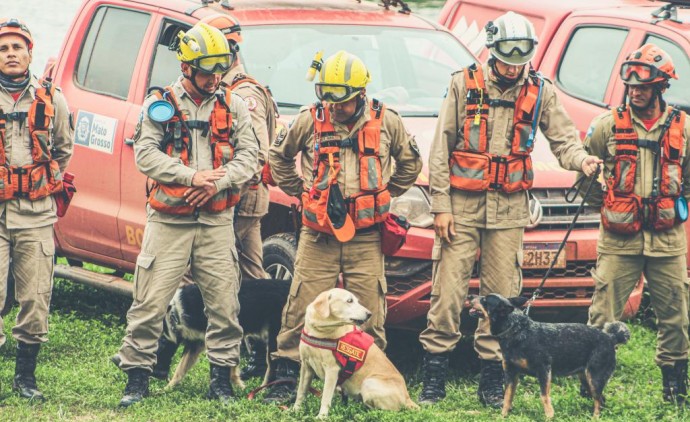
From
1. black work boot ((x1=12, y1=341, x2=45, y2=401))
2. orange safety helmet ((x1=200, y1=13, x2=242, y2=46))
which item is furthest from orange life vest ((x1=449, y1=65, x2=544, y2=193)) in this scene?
black work boot ((x1=12, y1=341, x2=45, y2=401))

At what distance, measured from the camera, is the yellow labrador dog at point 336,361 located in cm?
623

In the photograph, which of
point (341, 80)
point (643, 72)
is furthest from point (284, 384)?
point (643, 72)

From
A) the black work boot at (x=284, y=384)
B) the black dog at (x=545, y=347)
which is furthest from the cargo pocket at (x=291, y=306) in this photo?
the black dog at (x=545, y=347)

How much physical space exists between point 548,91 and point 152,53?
2.78 metres

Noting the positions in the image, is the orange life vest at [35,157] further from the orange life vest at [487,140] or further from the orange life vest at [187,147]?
the orange life vest at [487,140]

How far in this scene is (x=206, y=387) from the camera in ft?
22.7

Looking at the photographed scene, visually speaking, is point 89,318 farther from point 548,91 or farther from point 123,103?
point 548,91

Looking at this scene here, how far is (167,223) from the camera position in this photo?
639 centimetres

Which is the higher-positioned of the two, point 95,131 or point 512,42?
point 512,42

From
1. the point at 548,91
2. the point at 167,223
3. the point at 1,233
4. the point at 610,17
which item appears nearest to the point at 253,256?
the point at 167,223

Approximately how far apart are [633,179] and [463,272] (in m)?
1.03

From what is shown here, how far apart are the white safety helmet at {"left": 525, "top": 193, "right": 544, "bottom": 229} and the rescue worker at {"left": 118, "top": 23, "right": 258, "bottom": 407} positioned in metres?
1.67

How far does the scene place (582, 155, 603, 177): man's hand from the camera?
6.34m

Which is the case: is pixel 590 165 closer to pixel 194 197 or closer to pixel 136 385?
pixel 194 197
